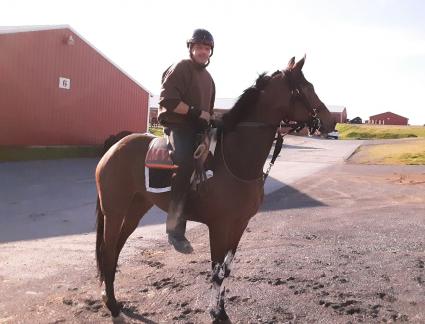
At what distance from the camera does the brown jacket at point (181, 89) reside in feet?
14.6

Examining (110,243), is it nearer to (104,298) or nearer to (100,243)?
(100,243)

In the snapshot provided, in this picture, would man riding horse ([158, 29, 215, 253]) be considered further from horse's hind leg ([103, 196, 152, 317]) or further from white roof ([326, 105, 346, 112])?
white roof ([326, 105, 346, 112])

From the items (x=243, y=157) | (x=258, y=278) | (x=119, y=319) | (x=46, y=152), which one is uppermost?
(x=243, y=157)

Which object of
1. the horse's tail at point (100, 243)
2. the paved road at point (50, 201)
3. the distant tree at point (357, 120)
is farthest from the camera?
the distant tree at point (357, 120)

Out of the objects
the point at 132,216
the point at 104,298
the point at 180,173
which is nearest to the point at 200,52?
the point at 180,173

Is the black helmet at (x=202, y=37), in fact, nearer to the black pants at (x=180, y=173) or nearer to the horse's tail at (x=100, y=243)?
the black pants at (x=180, y=173)

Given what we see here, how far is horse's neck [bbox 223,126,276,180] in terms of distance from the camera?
14.5 feet

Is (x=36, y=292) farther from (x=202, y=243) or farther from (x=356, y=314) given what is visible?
(x=356, y=314)

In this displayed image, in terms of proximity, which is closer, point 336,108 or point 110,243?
point 110,243

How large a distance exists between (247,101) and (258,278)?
107 inches

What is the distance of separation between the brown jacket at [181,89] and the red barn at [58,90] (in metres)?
17.8

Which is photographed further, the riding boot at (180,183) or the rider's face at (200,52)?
the rider's face at (200,52)

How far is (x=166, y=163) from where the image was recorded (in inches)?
183

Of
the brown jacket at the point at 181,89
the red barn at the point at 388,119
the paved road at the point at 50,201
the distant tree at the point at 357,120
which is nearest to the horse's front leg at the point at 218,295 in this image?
the brown jacket at the point at 181,89
